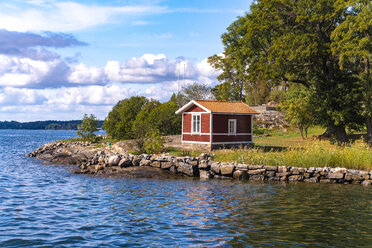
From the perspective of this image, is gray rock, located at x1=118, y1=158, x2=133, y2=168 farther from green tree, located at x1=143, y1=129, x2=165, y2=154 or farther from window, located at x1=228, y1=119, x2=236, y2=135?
window, located at x1=228, y1=119, x2=236, y2=135

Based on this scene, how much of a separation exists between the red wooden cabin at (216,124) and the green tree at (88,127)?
16323 millimetres

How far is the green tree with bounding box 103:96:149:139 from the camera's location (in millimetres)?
43875

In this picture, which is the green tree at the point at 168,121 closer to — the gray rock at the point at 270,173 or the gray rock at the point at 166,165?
the gray rock at the point at 166,165

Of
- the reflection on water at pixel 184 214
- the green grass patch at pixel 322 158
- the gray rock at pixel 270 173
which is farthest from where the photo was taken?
the gray rock at pixel 270 173

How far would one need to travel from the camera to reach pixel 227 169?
76.0 feet

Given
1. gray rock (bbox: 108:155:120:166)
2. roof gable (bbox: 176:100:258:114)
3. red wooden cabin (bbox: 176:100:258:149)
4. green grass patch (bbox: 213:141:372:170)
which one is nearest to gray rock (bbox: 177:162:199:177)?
green grass patch (bbox: 213:141:372:170)

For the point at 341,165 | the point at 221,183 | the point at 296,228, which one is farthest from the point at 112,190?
the point at 341,165

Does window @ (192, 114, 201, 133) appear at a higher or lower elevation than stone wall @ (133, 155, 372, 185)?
higher

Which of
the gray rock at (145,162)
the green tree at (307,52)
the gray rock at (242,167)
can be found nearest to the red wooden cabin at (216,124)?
the green tree at (307,52)

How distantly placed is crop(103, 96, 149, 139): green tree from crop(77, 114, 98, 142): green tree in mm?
1354

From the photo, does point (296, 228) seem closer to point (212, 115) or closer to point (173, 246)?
point (173, 246)

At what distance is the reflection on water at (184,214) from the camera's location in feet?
34.0

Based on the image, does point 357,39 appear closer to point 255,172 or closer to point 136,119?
point 255,172

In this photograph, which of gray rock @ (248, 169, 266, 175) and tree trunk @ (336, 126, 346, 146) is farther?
tree trunk @ (336, 126, 346, 146)
